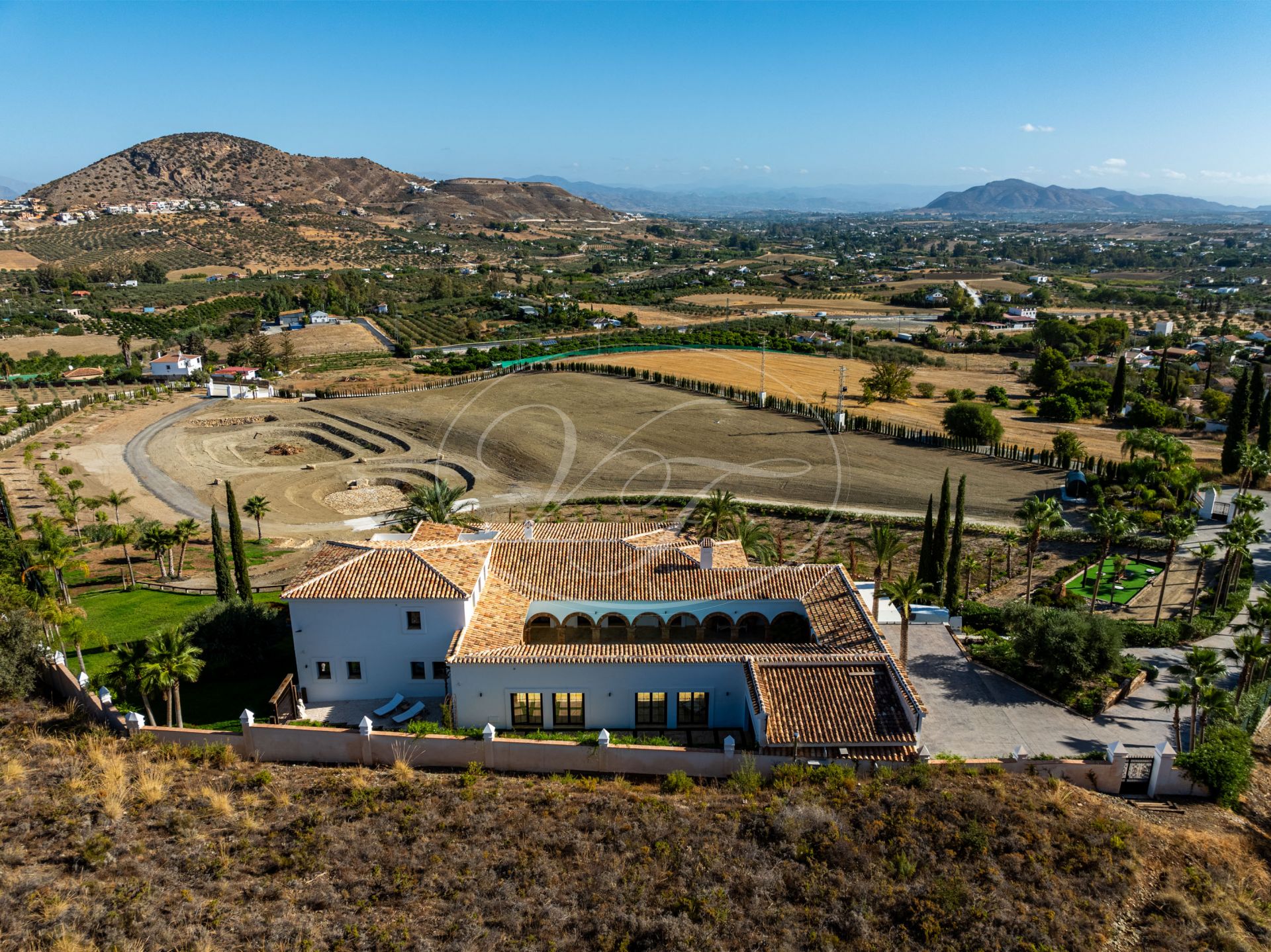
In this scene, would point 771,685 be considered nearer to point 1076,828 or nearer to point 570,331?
point 1076,828

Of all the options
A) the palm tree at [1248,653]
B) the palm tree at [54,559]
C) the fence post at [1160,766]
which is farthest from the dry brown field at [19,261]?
the palm tree at [1248,653]

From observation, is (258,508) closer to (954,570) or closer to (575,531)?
(575,531)

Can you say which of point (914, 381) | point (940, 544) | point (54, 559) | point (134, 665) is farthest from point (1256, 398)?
point (54, 559)

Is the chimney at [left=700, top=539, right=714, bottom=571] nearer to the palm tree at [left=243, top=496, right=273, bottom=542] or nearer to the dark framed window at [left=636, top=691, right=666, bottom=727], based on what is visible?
the dark framed window at [left=636, top=691, right=666, bottom=727]

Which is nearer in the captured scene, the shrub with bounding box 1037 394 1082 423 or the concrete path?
the concrete path

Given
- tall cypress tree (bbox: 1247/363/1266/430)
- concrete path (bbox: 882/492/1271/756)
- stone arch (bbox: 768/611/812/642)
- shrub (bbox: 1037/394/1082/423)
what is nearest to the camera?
concrete path (bbox: 882/492/1271/756)

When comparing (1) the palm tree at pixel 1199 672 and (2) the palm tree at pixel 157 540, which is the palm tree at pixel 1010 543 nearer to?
(1) the palm tree at pixel 1199 672

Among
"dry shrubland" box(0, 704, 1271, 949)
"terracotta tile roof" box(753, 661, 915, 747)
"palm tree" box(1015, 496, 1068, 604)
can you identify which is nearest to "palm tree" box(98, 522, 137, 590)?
"dry shrubland" box(0, 704, 1271, 949)

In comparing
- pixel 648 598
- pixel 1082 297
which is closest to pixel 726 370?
pixel 648 598
